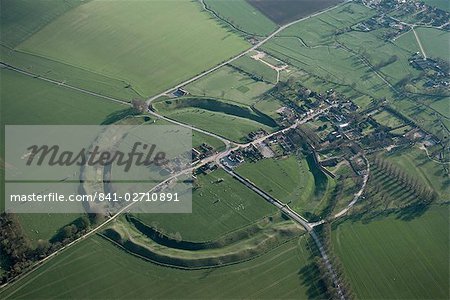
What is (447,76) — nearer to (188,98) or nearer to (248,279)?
(188,98)

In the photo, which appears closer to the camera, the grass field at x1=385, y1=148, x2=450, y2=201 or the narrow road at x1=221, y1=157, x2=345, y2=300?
the narrow road at x1=221, y1=157, x2=345, y2=300

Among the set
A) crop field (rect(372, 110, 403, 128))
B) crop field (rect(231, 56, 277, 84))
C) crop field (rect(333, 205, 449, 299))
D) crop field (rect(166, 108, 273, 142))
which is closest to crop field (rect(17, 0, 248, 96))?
crop field (rect(231, 56, 277, 84))

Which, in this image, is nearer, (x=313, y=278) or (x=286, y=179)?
(x=313, y=278)

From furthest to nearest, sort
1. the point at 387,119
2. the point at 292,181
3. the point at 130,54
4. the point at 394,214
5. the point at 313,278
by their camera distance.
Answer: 1. the point at 130,54
2. the point at 387,119
3. the point at 292,181
4. the point at 394,214
5. the point at 313,278

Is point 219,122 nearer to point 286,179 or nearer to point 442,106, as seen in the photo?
point 286,179

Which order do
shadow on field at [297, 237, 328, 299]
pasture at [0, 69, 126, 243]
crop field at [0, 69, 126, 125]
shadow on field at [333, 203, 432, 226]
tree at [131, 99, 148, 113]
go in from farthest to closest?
tree at [131, 99, 148, 113] → crop field at [0, 69, 126, 125] → pasture at [0, 69, 126, 243] → shadow on field at [333, 203, 432, 226] → shadow on field at [297, 237, 328, 299]

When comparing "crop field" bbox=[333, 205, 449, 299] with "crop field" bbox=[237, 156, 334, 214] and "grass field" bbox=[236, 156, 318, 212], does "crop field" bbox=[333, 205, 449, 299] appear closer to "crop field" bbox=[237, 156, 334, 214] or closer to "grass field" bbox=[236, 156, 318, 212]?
"crop field" bbox=[237, 156, 334, 214]

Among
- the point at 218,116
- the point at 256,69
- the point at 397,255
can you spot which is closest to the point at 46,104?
the point at 218,116
